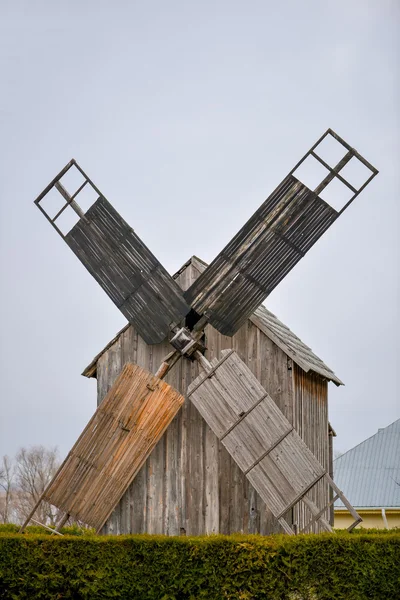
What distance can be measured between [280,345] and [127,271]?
2.54 m

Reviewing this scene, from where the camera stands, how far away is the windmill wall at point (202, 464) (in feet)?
40.9

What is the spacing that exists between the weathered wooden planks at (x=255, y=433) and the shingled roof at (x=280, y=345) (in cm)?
99

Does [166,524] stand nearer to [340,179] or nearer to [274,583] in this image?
[274,583]

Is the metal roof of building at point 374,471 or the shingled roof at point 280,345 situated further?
the metal roof of building at point 374,471

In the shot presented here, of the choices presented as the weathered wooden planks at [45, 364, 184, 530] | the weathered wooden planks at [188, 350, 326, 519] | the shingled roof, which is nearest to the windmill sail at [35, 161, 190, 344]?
A: the shingled roof

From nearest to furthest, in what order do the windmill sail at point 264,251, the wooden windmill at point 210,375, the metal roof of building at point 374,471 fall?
the wooden windmill at point 210,375 < the windmill sail at point 264,251 < the metal roof of building at point 374,471

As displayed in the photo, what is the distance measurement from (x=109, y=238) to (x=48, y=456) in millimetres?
30690

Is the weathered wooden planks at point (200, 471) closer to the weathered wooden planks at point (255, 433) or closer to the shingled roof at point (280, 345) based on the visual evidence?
the shingled roof at point (280, 345)

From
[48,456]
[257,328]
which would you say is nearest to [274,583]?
[257,328]

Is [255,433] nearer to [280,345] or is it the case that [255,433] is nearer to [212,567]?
[280,345]

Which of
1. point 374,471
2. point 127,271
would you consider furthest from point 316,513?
point 374,471

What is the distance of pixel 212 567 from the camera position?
413 inches

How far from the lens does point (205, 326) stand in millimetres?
12883

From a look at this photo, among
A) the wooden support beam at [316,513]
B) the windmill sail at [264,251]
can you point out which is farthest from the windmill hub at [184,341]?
the wooden support beam at [316,513]
